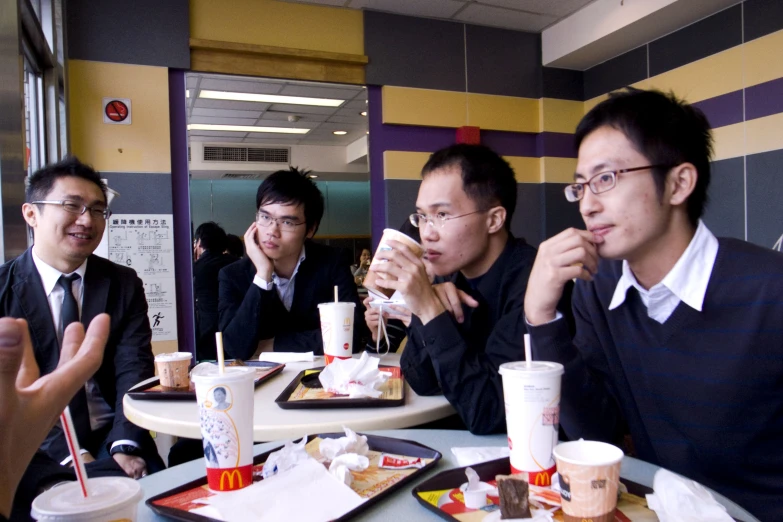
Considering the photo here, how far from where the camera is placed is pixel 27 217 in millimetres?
2049

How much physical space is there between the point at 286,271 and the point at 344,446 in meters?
1.71

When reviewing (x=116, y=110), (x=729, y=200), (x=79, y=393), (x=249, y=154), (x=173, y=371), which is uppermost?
(x=249, y=154)

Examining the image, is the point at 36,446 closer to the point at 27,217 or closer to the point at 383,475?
the point at 383,475

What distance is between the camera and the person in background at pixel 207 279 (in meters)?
3.42

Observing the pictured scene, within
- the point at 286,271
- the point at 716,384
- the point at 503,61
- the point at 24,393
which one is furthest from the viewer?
the point at 503,61

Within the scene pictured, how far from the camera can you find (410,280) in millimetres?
1329

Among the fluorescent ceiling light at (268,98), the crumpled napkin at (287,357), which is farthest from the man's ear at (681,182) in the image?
the fluorescent ceiling light at (268,98)

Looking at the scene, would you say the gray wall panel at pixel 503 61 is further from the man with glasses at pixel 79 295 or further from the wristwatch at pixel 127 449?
the wristwatch at pixel 127 449

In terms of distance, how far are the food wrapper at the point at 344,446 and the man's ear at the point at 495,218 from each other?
2.92 ft

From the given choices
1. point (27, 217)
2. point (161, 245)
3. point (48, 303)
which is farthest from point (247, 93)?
point (48, 303)

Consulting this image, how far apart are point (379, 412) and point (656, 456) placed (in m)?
0.62

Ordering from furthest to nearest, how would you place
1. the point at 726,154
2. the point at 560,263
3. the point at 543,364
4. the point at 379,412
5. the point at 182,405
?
the point at 726,154
the point at 182,405
the point at 379,412
the point at 560,263
the point at 543,364

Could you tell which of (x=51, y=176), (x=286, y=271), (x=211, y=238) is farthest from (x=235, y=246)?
(x=51, y=176)

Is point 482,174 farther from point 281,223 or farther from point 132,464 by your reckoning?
point 132,464
